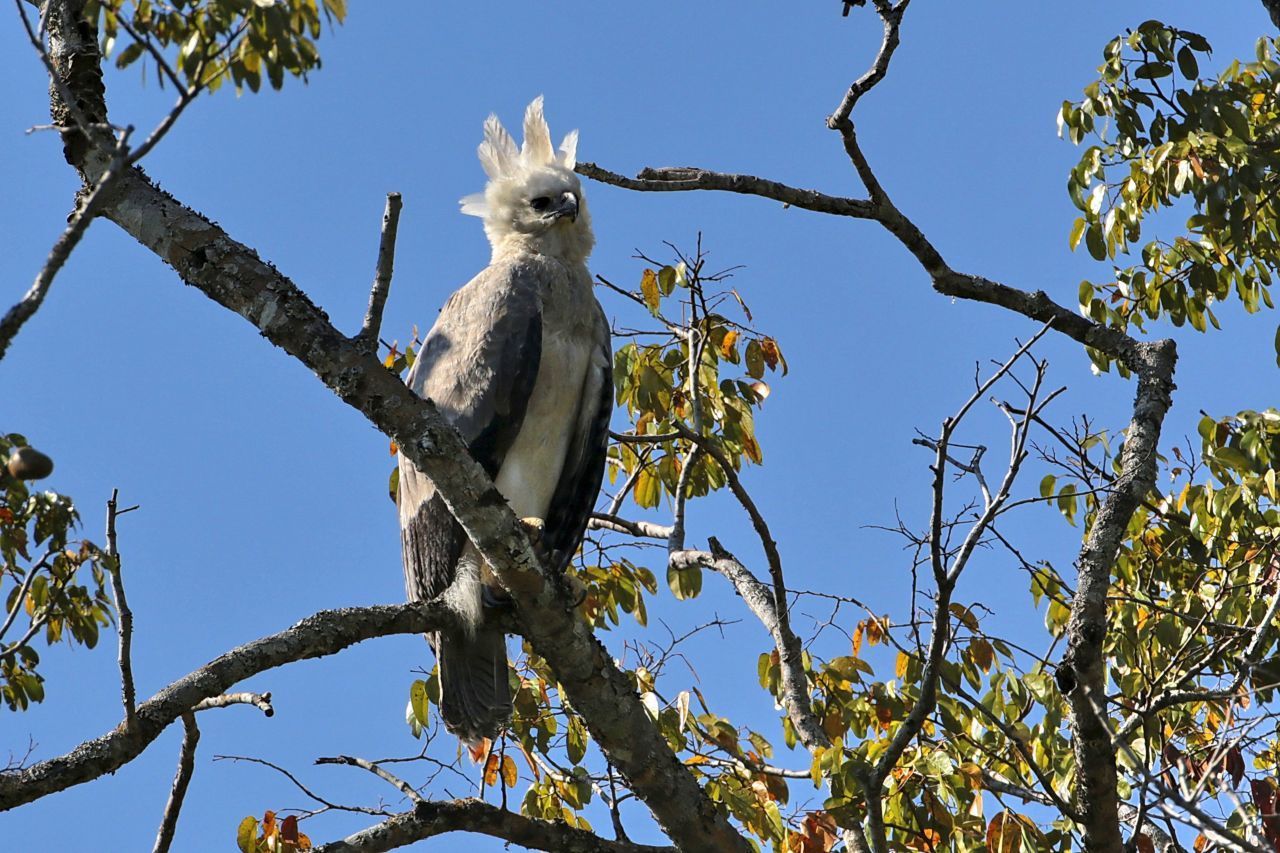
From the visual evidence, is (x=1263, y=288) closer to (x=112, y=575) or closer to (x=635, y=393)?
(x=635, y=393)

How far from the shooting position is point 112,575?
108 inches

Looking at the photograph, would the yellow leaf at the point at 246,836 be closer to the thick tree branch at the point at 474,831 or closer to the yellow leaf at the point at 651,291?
the thick tree branch at the point at 474,831

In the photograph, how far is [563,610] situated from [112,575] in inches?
55.5

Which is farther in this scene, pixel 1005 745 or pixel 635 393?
pixel 635 393

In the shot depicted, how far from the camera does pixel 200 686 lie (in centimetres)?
316

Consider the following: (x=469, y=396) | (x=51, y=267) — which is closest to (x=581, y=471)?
(x=469, y=396)

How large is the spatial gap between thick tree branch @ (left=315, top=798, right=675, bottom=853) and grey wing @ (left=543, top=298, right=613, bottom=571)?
144 centimetres

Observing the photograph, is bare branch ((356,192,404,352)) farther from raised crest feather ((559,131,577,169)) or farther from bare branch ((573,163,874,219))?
raised crest feather ((559,131,577,169))

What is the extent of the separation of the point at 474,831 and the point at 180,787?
101 cm

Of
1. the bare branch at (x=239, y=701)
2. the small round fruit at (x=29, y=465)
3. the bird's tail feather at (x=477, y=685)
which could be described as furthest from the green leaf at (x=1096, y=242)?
the small round fruit at (x=29, y=465)

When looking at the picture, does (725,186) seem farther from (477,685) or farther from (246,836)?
(246,836)

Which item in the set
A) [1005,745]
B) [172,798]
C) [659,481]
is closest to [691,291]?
[659,481]

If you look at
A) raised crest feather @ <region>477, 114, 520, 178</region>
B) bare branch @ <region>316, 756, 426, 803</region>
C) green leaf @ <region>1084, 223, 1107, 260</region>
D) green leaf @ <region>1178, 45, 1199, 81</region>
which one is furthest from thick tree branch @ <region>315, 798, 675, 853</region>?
raised crest feather @ <region>477, 114, 520, 178</region>

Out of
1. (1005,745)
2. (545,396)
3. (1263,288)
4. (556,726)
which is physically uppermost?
(545,396)
